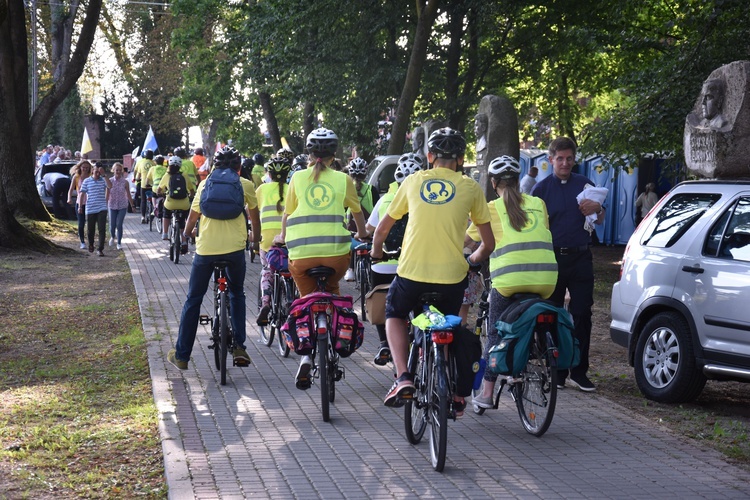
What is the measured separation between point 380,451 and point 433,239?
1359 mm

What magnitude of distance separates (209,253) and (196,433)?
2227 mm

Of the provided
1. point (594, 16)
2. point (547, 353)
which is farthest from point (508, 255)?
point (594, 16)

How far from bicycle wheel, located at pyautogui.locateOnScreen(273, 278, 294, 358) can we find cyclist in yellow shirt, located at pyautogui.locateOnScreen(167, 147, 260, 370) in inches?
46.0

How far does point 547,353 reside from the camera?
23.7ft

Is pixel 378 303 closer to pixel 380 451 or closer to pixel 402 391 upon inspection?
pixel 380 451

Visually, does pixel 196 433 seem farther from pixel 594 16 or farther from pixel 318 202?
pixel 594 16

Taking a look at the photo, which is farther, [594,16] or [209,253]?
[594,16]

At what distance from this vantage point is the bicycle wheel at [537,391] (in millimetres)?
7223

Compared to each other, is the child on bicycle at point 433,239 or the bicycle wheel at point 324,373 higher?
the child on bicycle at point 433,239

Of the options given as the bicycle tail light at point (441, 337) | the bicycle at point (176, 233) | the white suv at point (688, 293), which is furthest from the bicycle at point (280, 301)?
the bicycle at point (176, 233)

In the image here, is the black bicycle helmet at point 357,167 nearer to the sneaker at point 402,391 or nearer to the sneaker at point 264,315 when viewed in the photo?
the sneaker at point 264,315

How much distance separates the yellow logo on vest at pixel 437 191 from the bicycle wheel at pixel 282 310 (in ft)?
13.2

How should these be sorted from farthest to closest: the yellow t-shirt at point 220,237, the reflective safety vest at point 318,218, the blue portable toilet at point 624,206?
the blue portable toilet at point 624,206 → the yellow t-shirt at point 220,237 → the reflective safety vest at point 318,218

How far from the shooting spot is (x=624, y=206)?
2934cm
